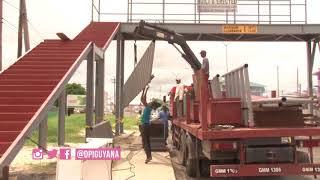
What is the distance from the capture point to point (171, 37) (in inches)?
564

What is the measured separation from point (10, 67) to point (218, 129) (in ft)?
25.6

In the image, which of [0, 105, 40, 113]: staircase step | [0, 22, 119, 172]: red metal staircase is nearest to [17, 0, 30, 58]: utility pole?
[0, 22, 119, 172]: red metal staircase

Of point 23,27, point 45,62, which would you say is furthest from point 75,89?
point 45,62

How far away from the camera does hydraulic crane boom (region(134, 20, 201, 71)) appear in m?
14.1

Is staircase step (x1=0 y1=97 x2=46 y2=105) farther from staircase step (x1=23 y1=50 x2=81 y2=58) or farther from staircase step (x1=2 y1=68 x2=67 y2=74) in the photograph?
staircase step (x1=23 y1=50 x2=81 y2=58)

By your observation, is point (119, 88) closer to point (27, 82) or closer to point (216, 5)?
point (216, 5)

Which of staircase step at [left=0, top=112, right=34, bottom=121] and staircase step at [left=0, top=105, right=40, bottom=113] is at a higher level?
staircase step at [left=0, top=105, right=40, bottom=113]

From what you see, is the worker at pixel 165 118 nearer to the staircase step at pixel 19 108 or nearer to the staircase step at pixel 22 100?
the staircase step at pixel 22 100

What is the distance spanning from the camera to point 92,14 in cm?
2517

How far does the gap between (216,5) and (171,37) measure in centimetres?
1201

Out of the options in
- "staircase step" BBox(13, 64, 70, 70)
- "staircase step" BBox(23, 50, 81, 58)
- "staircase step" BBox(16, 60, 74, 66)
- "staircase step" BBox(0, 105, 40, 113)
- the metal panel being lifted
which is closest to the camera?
"staircase step" BBox(0, 105, 40, 113)

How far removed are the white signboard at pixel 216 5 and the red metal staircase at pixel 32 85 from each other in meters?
7.26

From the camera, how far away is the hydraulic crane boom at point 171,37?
46.4 ft

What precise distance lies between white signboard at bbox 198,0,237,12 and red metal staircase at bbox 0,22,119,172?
23.8 feet
